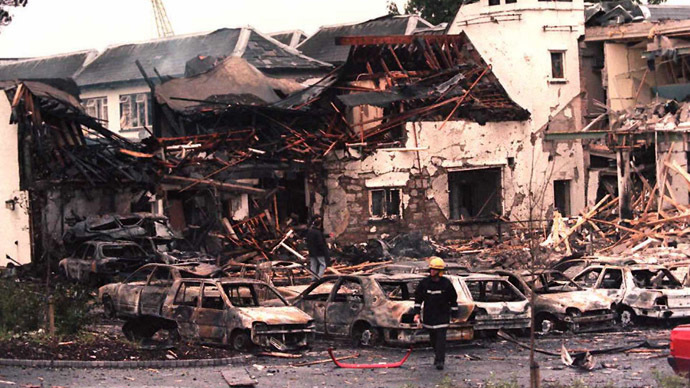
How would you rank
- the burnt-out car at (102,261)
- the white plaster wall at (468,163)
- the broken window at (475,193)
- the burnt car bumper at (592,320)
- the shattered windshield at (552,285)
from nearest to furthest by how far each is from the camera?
the burnt car bumper at (592,320) → the shattered windshield at (552,285) → the burnt-out car at (102,261) → the white plaster wall at (468,163) → the broken window at (475,193)

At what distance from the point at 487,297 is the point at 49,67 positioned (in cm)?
5566

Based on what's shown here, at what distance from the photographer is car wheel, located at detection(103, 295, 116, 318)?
23.6 metres

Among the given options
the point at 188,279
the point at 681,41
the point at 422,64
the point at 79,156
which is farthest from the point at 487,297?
the point at 681,41

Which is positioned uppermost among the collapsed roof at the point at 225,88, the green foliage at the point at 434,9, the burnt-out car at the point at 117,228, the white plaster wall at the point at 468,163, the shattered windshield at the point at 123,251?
the green foliage at the point at 434,9

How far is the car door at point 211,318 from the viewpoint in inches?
765

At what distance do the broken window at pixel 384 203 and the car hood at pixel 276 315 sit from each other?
754 inches

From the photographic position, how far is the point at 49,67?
72812 millimetres

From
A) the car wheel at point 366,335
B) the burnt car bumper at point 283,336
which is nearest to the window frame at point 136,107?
the car wheel at point 366,335

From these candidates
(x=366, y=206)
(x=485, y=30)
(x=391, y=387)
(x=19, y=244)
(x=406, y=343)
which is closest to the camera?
(x=391, y=387)

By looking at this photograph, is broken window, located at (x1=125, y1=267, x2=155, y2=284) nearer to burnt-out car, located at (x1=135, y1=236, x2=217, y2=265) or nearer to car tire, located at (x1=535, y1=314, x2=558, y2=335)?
burnt-out car, located at (x1=135, y1=236, x2=217, y2=265)

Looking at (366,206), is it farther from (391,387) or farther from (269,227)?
(391,387)

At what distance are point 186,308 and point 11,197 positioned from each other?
1712 centimetres

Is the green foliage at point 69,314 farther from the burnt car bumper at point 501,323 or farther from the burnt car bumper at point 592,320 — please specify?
the burnt car bumper at point 592,320

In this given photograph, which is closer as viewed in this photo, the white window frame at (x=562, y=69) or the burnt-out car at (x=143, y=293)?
the burnt-out car at (x=143, y=293)
